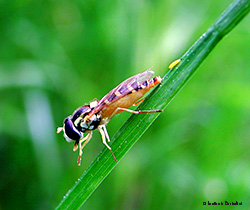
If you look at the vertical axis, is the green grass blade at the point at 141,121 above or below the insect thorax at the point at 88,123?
below

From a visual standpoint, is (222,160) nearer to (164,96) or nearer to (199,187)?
(199,187)

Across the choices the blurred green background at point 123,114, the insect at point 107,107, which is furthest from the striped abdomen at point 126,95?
the blurred green background at point 123,114

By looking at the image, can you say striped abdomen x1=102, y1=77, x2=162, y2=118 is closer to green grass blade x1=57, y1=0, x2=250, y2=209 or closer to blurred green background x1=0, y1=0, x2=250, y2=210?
green grass blade x1=57, y1=0, x2=250, y2=209

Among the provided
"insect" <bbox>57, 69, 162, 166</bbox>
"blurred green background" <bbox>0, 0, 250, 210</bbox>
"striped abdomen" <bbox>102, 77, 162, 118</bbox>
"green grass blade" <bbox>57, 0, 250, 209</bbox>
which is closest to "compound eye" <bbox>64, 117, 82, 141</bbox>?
"insect" <bbox>57, 69, 162, 166</bbox>

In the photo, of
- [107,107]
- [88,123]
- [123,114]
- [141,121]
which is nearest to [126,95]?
[107,107]

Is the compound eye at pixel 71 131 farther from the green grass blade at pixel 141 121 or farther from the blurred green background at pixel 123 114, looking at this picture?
the blurred green background at pixel 123 114

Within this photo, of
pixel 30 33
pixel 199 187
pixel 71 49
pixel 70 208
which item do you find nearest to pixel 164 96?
pixel 70 208
